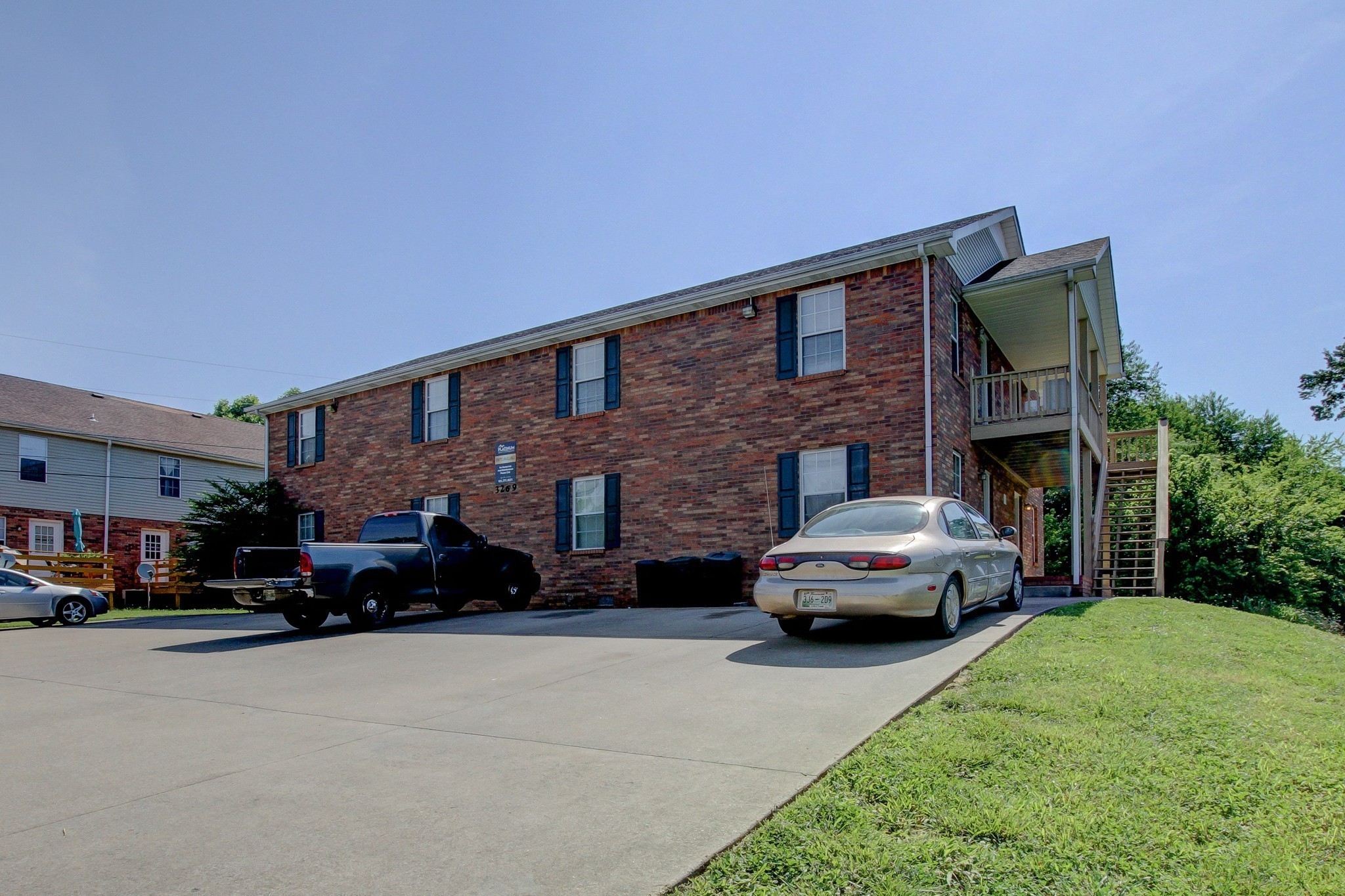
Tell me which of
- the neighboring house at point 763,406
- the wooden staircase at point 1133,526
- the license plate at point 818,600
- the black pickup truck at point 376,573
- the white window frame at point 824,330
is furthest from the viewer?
the wooden staircase at point 1133,526

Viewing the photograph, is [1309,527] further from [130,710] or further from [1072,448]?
[130,710]

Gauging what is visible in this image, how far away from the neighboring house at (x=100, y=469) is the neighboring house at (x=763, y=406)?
1484cm

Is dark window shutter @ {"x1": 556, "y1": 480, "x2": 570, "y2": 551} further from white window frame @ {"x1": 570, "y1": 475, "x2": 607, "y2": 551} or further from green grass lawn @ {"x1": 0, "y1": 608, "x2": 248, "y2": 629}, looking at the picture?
green grass lawn @ {"x1": 0, "y1": 608, "x2": 248, "y2": 629}

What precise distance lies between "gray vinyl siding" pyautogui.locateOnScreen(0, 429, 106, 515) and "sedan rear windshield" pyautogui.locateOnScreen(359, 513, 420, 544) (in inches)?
854

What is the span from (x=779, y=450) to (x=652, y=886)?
12.1 m

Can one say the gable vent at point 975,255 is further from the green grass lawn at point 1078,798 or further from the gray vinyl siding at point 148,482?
the gray vinyl siding at point 148,482

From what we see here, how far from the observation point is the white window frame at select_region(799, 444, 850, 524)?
14.3 meters

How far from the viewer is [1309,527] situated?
63.1 ft

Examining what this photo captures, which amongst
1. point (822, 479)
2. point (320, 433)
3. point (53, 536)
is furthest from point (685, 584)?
point (53, 536)

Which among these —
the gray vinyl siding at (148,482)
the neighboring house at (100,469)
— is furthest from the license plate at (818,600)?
the gray vinyl siding at (148,482)

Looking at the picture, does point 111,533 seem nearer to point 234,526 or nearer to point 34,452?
point 34,452

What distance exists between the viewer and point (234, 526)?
23.0m

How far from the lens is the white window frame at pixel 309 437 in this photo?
23.9 metres

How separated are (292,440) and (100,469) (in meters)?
11.1
